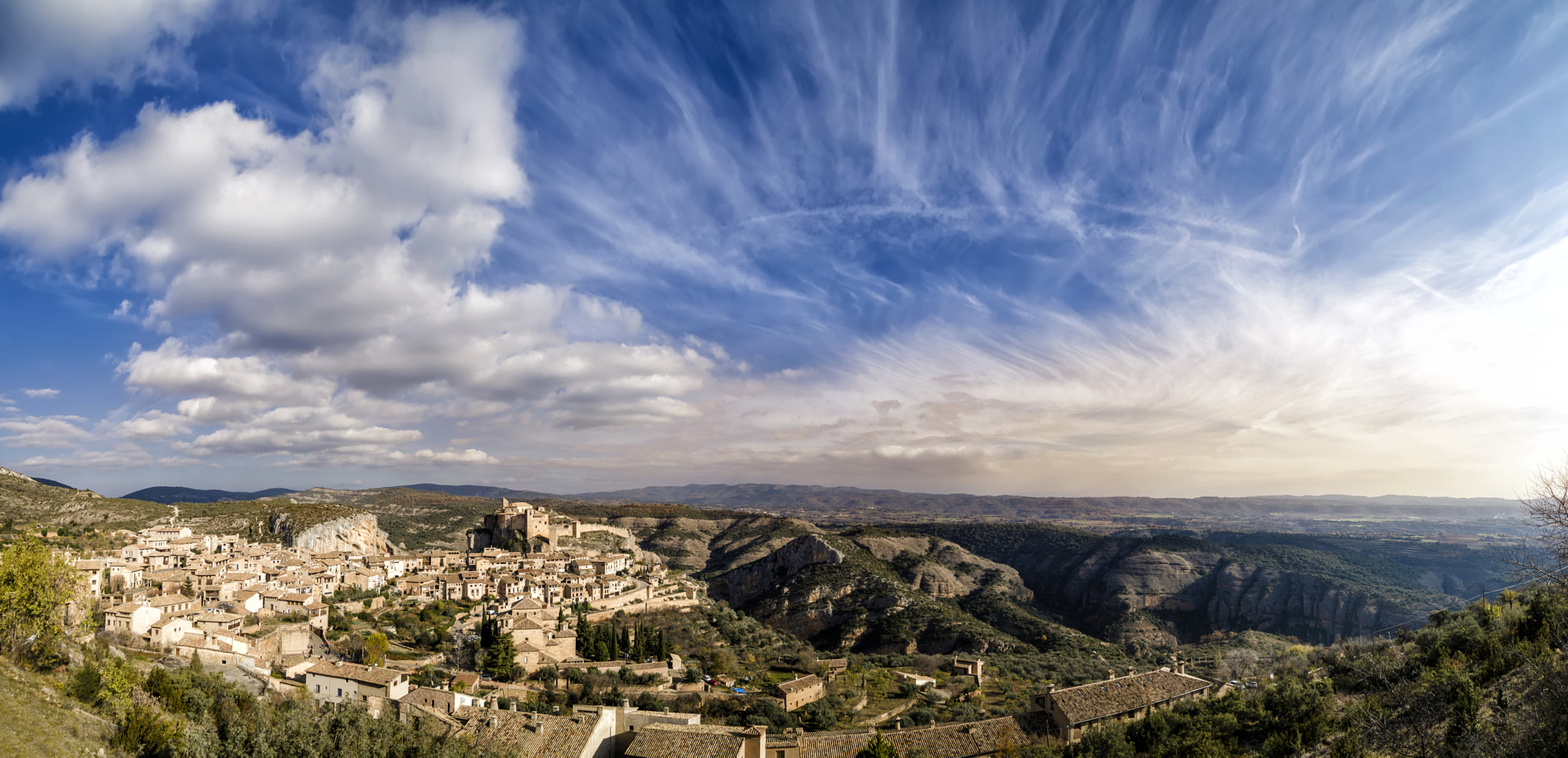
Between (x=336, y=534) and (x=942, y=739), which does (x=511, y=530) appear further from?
(x=942, y=739)

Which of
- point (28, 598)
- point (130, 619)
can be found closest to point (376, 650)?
point (130, 619)

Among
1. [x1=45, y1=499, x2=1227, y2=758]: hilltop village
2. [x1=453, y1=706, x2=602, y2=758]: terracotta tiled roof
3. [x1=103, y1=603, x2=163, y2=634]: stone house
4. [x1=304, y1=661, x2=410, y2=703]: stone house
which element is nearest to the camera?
[x1=453, y1=706, x2=602, y2=758]: terracotta tiled roof

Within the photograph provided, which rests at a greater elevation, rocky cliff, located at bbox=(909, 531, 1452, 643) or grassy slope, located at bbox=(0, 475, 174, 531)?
grassy slope, located at bbox=(0, 475, 174, 531)

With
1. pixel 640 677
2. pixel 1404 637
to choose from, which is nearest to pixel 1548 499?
pixel 1404 637

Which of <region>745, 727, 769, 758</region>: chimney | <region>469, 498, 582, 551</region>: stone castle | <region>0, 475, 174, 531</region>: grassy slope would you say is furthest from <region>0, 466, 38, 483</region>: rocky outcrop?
<region>745, 727, 769, 758</region>: chimney

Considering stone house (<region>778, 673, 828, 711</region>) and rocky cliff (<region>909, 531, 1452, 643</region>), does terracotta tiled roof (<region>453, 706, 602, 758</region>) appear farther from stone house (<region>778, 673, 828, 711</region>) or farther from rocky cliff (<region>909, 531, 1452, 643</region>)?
rocky cliff (<region>909, 531, 1452, 643</region>)

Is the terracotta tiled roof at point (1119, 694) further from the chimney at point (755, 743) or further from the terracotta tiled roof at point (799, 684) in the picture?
the chimney at point (755, 743)

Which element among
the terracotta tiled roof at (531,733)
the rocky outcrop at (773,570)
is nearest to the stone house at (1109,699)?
the terracotta tiled roof at (531,733)
